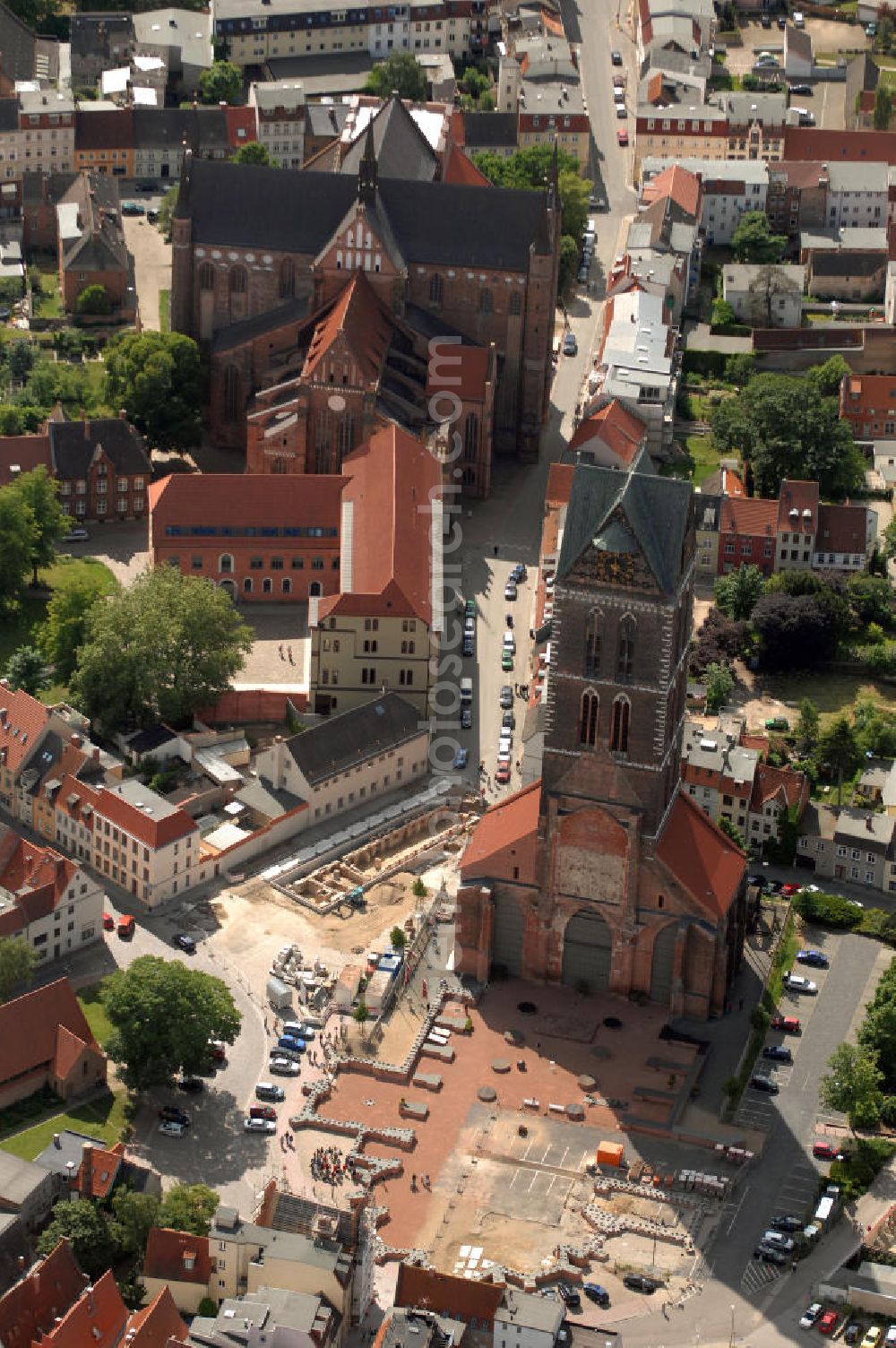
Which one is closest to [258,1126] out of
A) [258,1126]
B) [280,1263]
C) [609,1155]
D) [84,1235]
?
[258,1126]

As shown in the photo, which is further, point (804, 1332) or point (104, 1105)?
point (104, 1105)

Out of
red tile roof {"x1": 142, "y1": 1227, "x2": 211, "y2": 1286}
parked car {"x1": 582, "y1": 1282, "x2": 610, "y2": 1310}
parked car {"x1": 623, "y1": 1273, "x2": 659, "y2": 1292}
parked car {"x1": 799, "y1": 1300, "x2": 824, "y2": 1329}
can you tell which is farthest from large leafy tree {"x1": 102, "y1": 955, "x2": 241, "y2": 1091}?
parked car {"x1": 799, "y1": 1300, "x2": 824, "y2": 1329}

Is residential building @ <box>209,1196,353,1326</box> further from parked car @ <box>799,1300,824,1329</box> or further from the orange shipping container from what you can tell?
parked car @ <box>799,1300,824,1329</box>

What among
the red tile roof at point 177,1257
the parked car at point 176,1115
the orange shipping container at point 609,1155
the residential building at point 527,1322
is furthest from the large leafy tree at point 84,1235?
the orange shipping container at point 609,1155

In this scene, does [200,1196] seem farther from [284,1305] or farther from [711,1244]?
[711,1244]

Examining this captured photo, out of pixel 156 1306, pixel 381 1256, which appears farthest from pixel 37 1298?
pixel 381 1256

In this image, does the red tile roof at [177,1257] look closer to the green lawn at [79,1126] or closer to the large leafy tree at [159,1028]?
the green lawn at [79,1126]

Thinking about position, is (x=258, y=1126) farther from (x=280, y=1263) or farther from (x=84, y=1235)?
(x=280, y=1263)
